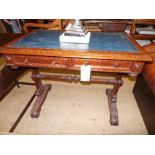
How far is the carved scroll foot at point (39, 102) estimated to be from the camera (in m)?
1.63

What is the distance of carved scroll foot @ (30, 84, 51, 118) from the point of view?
5.34 ft

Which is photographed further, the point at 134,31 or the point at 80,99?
the point at 134,31

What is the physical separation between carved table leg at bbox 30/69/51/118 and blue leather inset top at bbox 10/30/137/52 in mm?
452

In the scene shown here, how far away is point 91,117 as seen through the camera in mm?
1639

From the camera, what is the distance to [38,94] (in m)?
1.85

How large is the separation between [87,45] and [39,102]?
953mm

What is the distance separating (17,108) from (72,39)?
3.62 ft

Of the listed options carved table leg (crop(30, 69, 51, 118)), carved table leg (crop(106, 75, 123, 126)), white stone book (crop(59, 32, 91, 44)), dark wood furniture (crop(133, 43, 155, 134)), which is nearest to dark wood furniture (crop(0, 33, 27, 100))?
carved table leg (crop(30, 69, 51, 118))

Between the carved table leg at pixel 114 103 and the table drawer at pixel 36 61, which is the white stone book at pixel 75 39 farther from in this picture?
the carved table leg at pixel 114 103

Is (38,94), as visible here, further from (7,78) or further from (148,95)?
(148,95)

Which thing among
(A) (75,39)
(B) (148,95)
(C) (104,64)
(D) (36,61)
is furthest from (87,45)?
(B) (148,95)
